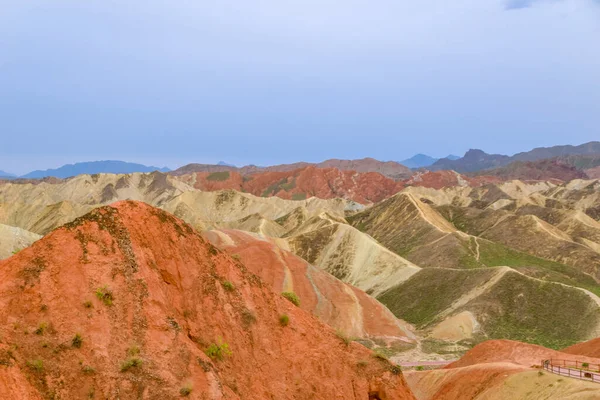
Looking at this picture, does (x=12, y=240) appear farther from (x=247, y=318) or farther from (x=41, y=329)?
(x=41, y=329)

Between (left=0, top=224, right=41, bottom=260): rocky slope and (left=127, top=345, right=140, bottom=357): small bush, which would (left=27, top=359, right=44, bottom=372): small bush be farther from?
(left=0, top=224, right=41, bottom=260): rocky slope

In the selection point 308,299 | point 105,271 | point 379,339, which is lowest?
point 379,339

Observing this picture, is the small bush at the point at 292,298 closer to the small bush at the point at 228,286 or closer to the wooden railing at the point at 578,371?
the small bush at the point at 228,286

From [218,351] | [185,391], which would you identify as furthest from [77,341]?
[218,351]

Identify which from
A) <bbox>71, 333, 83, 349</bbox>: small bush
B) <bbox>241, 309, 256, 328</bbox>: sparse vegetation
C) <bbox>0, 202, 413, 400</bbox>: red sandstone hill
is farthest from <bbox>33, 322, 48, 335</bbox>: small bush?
<bbox>241, 309, 256, 328</bbox>: sparse vegetation

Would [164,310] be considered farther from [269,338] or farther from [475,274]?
[475,274]

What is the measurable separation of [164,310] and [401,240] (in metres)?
108

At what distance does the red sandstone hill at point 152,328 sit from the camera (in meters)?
17.0

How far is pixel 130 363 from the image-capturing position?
57.3ft

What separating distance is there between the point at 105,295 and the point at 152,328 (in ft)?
6.55

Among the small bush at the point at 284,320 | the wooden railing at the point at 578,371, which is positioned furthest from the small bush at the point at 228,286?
the wooden railing at the point at 578,371

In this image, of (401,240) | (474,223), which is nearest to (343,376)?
(401,240)

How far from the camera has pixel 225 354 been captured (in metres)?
21.3

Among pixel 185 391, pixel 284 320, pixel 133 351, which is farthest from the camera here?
pixel 284 320
